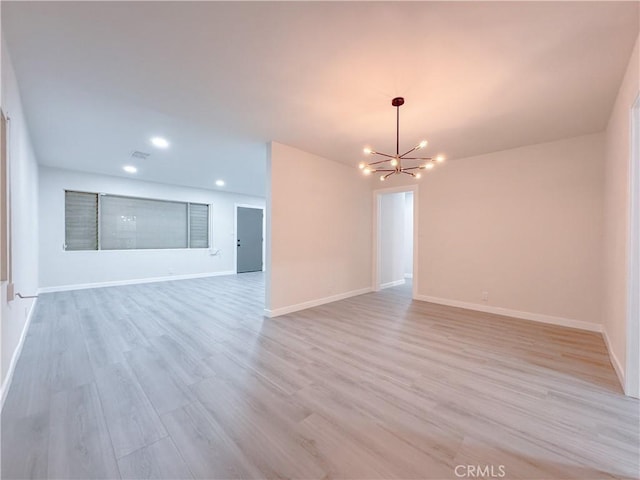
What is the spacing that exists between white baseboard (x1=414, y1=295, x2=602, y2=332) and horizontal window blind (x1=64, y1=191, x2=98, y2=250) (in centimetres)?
738

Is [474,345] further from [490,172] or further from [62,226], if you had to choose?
[62,226]

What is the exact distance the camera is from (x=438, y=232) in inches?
189

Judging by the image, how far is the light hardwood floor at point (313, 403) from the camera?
4.46ft

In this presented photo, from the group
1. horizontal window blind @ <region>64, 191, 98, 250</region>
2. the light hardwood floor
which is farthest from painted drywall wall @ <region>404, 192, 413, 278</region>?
horizontal window blind @ <region>64, 191, 98, 250</region>

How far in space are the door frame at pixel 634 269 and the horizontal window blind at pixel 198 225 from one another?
26.9 ft

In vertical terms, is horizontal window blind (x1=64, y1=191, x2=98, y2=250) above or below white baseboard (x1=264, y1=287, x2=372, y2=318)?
above

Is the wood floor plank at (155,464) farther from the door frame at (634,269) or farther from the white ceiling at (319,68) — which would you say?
the door frame at (634,269)

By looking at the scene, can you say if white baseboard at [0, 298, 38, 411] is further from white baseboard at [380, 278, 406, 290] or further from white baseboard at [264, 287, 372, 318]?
white baseboard at [380, 278, 406, 290]

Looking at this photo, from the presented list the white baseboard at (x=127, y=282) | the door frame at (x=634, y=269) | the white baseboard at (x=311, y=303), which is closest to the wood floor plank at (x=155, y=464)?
the white baseboard at (x=311, y=303)

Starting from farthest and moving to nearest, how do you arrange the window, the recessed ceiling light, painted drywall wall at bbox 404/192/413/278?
1. painted drywall wall at bbox 404/192/413/278
2. the window
3. the recessed ceiling light

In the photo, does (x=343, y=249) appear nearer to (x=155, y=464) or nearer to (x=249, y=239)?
(x=155, y=464)

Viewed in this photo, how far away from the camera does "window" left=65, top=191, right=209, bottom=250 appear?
5.77 metres

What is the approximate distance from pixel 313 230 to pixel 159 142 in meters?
2.71

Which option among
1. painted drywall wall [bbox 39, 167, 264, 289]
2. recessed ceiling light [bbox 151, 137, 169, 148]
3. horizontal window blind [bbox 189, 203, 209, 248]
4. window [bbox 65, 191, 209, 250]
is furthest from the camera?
horizontal window blind [bbox 189, 203, 209, 248]
